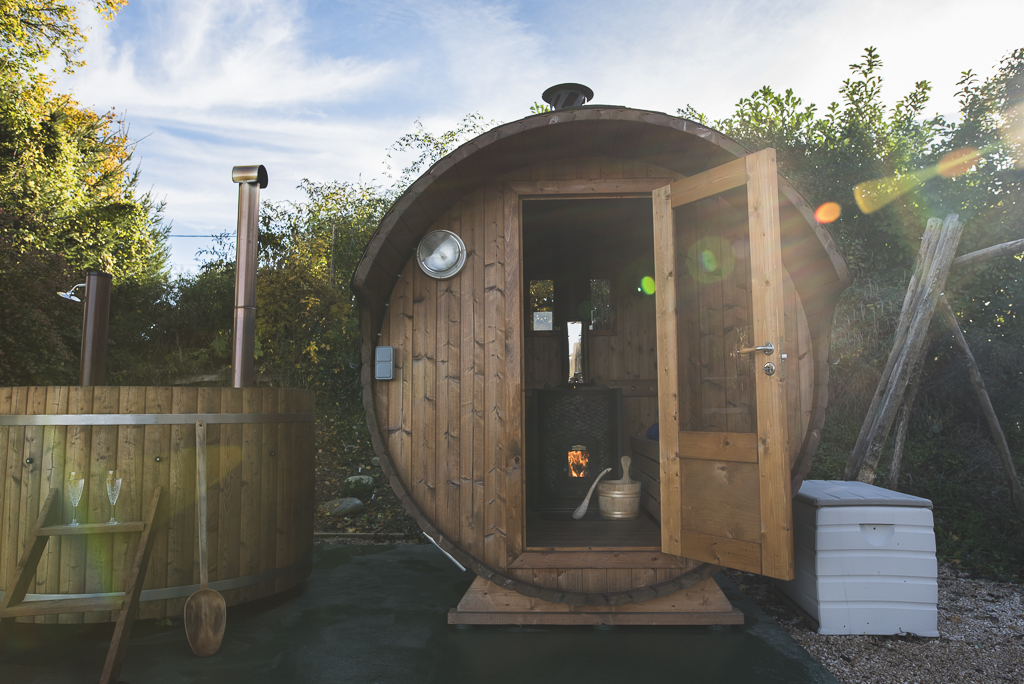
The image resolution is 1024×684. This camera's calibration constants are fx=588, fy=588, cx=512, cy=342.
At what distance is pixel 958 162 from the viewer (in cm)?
1047

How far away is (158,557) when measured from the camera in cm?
343

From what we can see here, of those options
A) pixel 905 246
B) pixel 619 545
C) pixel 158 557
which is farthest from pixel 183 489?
pixel 905 246

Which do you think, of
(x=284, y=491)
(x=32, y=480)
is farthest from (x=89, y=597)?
(x=284, y=491)

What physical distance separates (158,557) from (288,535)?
0.80m

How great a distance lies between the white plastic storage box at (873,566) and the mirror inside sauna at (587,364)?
1.03 metres

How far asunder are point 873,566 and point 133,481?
169 inches

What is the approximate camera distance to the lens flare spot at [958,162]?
10340 mm

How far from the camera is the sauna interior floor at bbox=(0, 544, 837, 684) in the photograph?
2.80m

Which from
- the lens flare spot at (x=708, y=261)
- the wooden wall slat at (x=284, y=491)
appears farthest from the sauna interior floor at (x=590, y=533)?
the lens flare spot at (x=708, y=261)

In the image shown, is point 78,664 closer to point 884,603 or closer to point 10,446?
point 10,446

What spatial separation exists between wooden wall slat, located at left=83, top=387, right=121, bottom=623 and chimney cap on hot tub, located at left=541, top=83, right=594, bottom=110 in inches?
137

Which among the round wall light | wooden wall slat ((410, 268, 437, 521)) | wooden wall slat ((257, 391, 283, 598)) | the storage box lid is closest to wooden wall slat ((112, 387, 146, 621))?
wooden wall slat ((257, 391, 283, 598))

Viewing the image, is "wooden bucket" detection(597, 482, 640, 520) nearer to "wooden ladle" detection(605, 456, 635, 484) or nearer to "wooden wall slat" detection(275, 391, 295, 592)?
"wooden ladle" detection(605, 456, 635, 484)

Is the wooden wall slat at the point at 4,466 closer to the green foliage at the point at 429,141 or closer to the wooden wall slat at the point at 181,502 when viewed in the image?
the wooden wall slat at the point at 181,502
